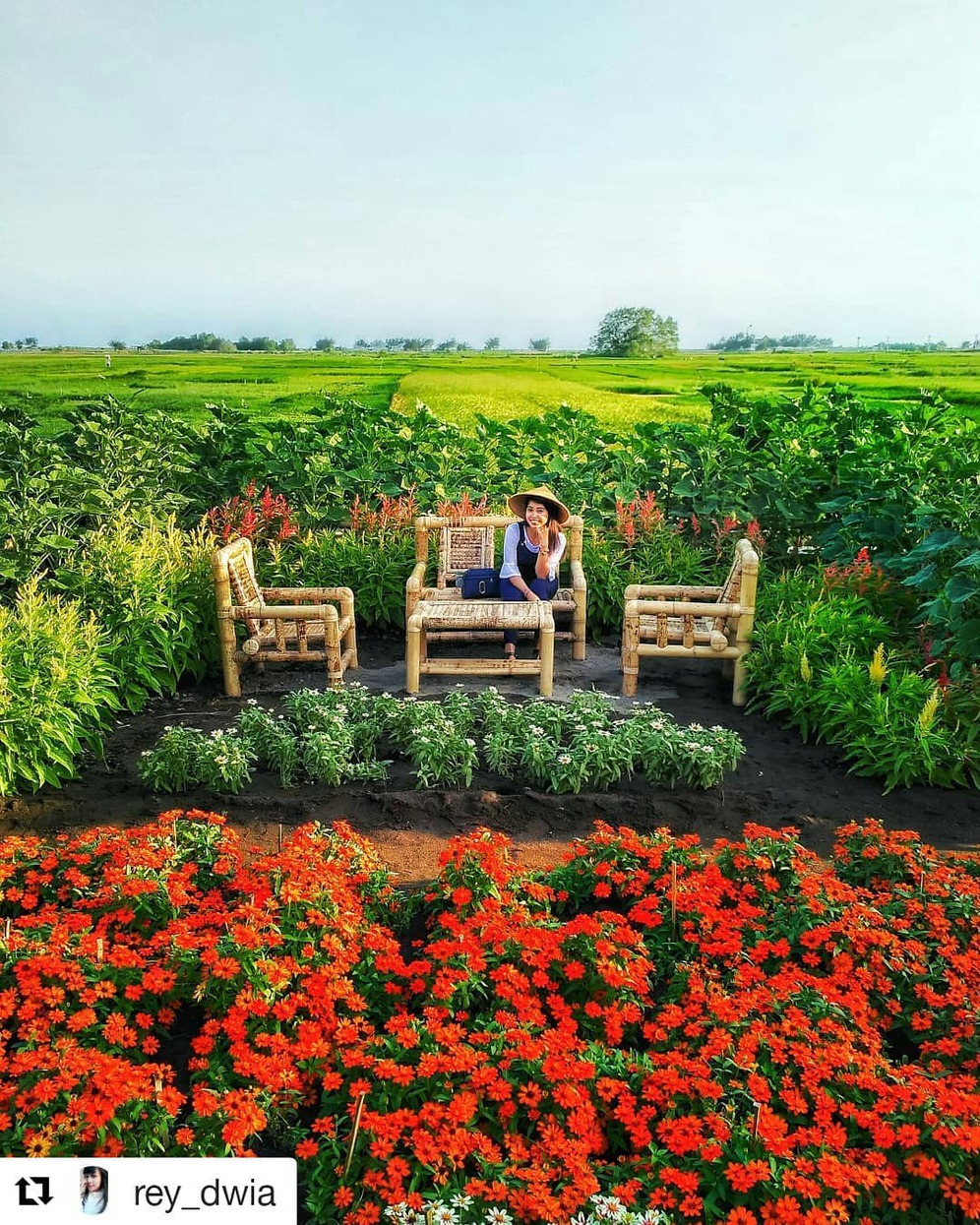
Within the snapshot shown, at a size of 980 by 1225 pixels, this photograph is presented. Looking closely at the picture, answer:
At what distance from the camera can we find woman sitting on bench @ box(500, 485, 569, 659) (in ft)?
17.5

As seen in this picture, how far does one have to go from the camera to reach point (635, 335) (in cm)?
1484

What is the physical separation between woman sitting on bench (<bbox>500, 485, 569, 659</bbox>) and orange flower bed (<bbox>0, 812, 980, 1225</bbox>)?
2443mm

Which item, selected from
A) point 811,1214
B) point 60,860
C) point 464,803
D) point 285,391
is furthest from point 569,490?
point 285,391

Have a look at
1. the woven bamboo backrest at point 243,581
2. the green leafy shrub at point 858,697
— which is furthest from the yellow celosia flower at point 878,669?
the woven bamboo backrest at point 243,581

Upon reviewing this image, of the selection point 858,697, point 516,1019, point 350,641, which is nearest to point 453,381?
point 350,641

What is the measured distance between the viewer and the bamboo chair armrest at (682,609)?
4.84 metres

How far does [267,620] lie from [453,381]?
26.9 ft

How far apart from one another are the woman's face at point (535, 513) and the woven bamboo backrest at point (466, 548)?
0.61 meters

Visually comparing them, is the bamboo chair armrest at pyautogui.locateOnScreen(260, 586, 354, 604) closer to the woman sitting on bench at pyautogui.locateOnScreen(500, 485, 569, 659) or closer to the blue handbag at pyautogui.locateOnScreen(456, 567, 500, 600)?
the blue handbag at pyautogui.locateOnScreen(456, 567, 500, 600)

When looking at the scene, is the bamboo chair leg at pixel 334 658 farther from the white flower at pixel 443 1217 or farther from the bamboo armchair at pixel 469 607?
the white flower at pixel 443 1217

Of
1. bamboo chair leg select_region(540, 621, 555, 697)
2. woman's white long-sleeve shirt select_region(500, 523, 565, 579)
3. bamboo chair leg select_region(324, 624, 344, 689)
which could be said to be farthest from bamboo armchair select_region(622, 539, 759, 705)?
bamboo chair leg select_region(324, 624, 344, 689)

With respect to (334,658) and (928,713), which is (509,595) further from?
(928,713)

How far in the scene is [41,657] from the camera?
13.5 feet

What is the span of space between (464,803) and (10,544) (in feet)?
9.70
